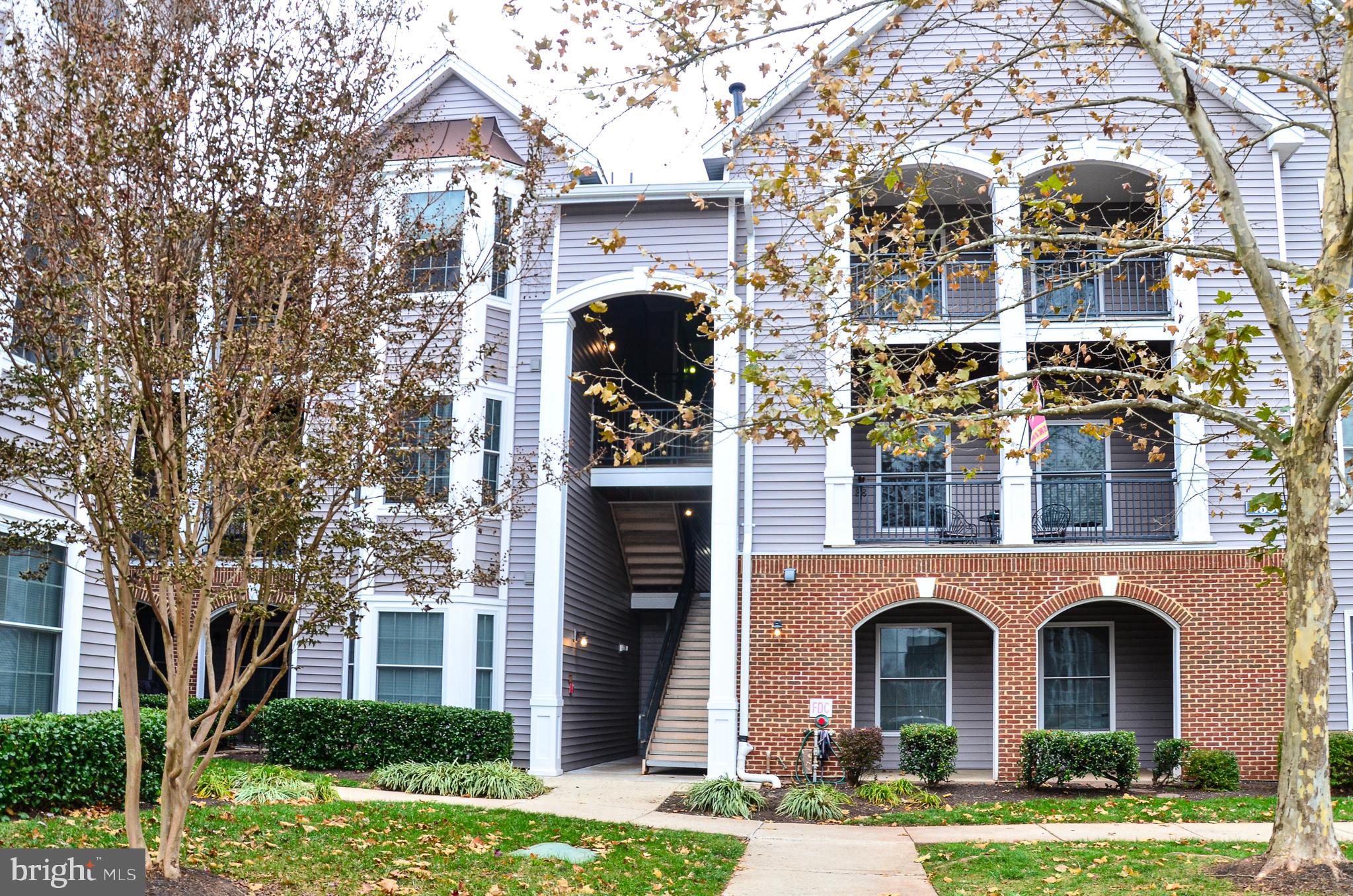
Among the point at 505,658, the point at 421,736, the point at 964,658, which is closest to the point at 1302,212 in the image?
the point at 964,658

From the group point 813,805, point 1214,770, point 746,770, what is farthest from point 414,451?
point 1214,770

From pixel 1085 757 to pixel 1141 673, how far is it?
3.28 metres

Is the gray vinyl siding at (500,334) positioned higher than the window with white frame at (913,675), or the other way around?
the gray vinyl siding at (500,334)

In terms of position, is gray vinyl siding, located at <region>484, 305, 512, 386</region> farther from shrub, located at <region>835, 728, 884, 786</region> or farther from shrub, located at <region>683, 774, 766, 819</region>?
shrub, located at <region>835, 728, 884, 786</region>

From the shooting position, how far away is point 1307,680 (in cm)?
860

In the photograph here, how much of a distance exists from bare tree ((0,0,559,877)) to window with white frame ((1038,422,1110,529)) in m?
11.7

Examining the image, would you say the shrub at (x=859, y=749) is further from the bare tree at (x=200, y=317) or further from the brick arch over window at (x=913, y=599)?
the bare tree at (x=200, y=317)

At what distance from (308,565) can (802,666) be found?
10.3 meters

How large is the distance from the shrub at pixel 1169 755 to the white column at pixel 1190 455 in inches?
106

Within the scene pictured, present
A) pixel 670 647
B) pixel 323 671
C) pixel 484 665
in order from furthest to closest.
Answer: pixel 670 647 → pixel 323 671 → pixel 484 665

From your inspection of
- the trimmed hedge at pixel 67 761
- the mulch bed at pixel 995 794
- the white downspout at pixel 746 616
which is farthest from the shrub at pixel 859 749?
the trimmed hedge at pixel 67 761

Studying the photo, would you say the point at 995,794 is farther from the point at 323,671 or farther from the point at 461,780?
the point at 323,671

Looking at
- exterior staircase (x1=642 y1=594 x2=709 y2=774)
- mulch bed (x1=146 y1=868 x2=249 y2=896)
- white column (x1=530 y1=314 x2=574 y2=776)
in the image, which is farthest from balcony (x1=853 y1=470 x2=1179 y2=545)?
mulch bed (x1=146 y1=868 x2=249 y2=896)

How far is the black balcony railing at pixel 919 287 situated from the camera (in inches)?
376
